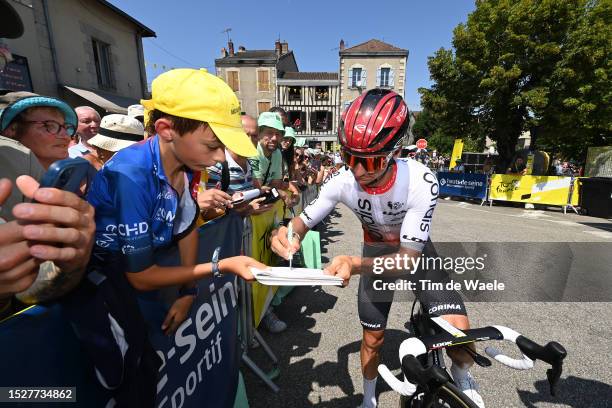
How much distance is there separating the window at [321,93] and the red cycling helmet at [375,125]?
3741 centimetres

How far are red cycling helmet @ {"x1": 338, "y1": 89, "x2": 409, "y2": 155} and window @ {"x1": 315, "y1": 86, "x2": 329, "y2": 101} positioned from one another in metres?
37.4

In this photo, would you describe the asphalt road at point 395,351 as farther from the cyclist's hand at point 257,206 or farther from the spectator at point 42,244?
the spectator at point 42,244

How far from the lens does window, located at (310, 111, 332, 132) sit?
3774 cm

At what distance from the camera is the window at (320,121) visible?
124ft

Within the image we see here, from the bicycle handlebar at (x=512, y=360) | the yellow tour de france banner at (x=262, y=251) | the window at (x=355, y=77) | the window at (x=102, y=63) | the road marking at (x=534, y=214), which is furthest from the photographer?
the window at (x=355, y=77)

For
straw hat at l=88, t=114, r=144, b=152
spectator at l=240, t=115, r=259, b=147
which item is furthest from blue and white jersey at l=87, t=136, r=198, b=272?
spectator at l=240, t=115, r=259, b=147

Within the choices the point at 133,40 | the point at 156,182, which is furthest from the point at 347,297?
the point at 133,40

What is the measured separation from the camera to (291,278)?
1220mm

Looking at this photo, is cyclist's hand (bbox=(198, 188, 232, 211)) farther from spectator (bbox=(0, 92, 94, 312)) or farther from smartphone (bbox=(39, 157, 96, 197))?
smartphone (bbox=(39, 157, 96, 197))

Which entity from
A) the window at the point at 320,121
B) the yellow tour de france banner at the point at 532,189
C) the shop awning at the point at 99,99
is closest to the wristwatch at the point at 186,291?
the shop awning at the point at 99,99

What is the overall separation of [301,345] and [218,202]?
6.50ft

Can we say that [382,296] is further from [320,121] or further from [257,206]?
[320,121]

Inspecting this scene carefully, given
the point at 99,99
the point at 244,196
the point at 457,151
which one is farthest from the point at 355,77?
the point at 244,196

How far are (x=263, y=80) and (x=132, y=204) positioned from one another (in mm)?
37904
